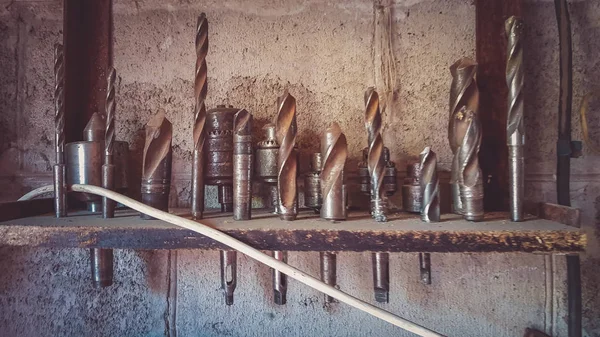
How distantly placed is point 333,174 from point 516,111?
0.37 meters

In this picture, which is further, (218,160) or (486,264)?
(486,264)

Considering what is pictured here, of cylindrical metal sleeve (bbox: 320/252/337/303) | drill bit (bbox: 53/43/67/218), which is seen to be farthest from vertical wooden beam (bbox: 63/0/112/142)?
cylindrical metal sleeve (bbox: 320/252/337/303)

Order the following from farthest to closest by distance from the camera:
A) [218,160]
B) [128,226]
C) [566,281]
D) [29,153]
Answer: [29,153] < [566,281] < [218,160] < [128,226]

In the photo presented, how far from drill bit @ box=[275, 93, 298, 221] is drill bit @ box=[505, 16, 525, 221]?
42 cm

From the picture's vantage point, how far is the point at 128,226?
24.9 inches

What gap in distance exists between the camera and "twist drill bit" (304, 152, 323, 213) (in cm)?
72

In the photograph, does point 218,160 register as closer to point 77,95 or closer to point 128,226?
point 128,226

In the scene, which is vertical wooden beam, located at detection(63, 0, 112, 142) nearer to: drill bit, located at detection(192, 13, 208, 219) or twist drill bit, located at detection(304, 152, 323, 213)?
drill bit, located at detection(192, 13, 208, 219)

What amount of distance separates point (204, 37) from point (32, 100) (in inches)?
24.6

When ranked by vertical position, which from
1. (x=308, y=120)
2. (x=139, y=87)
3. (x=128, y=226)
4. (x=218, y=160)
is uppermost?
(x=139, y=87)

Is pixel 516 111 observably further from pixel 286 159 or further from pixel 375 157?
pixel 286 159

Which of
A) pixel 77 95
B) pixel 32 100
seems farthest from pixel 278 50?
pixel 32 100

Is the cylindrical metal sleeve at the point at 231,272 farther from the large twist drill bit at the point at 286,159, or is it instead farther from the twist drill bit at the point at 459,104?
the twist drill bit at the point at 459,104

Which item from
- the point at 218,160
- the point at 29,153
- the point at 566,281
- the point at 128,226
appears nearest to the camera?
the point at 128,226
